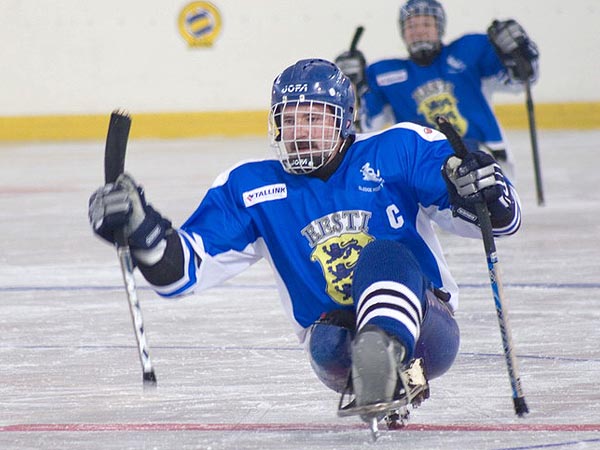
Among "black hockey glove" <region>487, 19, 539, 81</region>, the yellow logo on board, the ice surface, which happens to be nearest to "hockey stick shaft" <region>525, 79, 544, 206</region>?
the ice surface

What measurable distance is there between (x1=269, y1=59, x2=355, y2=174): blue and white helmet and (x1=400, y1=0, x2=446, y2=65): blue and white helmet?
4.02m

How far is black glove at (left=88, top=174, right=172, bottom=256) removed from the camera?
2.63 m

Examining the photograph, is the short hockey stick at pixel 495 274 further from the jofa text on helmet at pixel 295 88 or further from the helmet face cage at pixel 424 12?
the helmet face cage at pixel 424 12

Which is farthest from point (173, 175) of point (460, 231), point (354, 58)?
point (460, 231)

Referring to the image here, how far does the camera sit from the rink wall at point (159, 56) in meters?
11.9

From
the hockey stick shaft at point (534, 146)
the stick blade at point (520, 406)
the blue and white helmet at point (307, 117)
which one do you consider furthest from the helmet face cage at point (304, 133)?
the hockey stick shaft at point (534, 146)

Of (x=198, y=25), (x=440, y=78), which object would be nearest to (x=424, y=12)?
(x=440, y=78)

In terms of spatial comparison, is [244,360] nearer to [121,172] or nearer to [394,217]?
[394,217]

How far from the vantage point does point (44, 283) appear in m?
5.25

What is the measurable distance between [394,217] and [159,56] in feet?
30.5

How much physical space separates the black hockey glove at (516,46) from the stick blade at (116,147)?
4.08 meters

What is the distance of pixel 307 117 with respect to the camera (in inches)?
115

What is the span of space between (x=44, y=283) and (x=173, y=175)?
3.93 metres

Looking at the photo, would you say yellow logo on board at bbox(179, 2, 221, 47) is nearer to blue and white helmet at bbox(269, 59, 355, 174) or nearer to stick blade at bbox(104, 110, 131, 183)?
blue and white helmet at bbox(269, 59, 355, 174)
